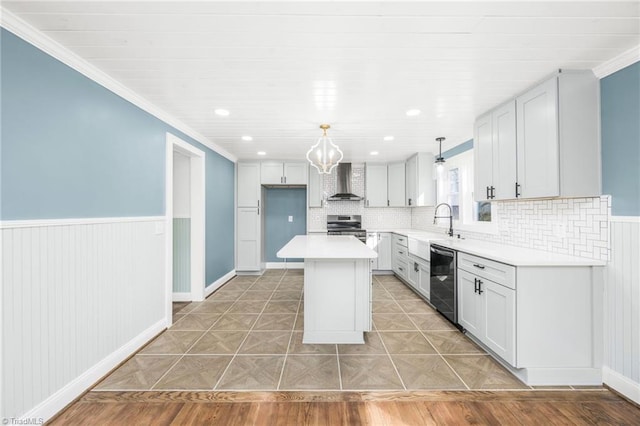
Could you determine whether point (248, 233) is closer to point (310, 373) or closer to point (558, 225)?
point (310, 373)

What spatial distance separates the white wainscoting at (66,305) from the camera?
4.88 feet

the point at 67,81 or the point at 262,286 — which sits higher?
the point at 67,81

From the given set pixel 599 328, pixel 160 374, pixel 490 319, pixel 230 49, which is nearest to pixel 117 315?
pixel 160 374

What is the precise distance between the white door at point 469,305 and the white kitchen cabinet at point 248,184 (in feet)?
12.7

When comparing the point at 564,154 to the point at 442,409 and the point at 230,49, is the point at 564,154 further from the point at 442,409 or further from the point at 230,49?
the point at 230,49

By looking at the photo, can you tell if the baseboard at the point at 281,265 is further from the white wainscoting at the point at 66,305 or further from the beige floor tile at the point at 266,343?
the white wainscoting at the point at 66,305

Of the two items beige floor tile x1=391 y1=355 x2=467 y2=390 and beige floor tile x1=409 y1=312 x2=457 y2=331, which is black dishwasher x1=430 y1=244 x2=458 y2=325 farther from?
beige floor tile x1=391 y1=355 x2=467 y2=390

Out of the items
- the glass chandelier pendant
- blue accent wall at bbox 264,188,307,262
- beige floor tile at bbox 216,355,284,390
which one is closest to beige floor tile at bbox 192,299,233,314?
beige floor tile at bbox 216,355,284,390

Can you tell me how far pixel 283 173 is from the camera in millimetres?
5426

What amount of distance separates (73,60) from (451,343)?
386 centimetres

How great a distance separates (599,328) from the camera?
1.97 meters

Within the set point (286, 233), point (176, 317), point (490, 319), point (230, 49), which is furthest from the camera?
point (286, 233)

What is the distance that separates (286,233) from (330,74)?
14.3ft

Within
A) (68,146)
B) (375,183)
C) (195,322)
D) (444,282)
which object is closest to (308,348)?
(195,322)
